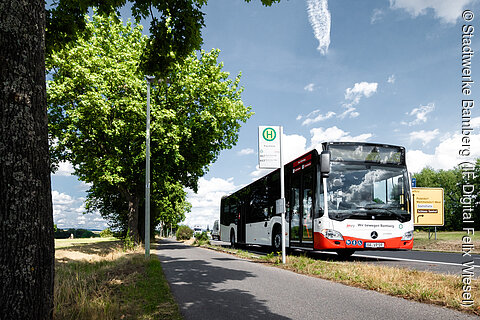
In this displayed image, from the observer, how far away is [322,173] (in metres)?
10.2

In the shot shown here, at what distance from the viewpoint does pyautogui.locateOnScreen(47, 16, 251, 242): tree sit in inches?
653

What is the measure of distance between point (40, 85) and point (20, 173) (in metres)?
0.87

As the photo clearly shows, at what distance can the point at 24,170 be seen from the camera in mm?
3102

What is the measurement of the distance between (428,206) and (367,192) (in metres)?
16.7

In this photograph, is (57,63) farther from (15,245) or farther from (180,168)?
(15,245)

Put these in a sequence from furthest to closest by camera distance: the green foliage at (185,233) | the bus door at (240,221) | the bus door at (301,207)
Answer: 1. the green foliage at (185,233)
2. the bus door at (240,221)
3. the bus door at (301,207)

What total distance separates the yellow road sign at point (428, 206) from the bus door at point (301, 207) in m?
15.3

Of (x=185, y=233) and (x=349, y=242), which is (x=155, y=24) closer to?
(x=349, y=242)

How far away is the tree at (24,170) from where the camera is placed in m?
3.00

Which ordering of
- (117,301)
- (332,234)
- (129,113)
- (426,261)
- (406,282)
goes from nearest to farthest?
(117,301) → (406,282) → (332,234) → (426,261) → (129,113)

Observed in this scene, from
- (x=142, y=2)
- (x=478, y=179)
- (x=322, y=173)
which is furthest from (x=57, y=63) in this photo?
(x=478, y=179)

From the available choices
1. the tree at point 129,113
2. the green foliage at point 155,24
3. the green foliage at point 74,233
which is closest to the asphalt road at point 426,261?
the green foliage at point 155,24

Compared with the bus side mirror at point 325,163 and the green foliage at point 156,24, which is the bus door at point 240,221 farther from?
the green foliage at point 156,24

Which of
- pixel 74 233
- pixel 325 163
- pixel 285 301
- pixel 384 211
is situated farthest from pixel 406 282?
pixel 74 233
